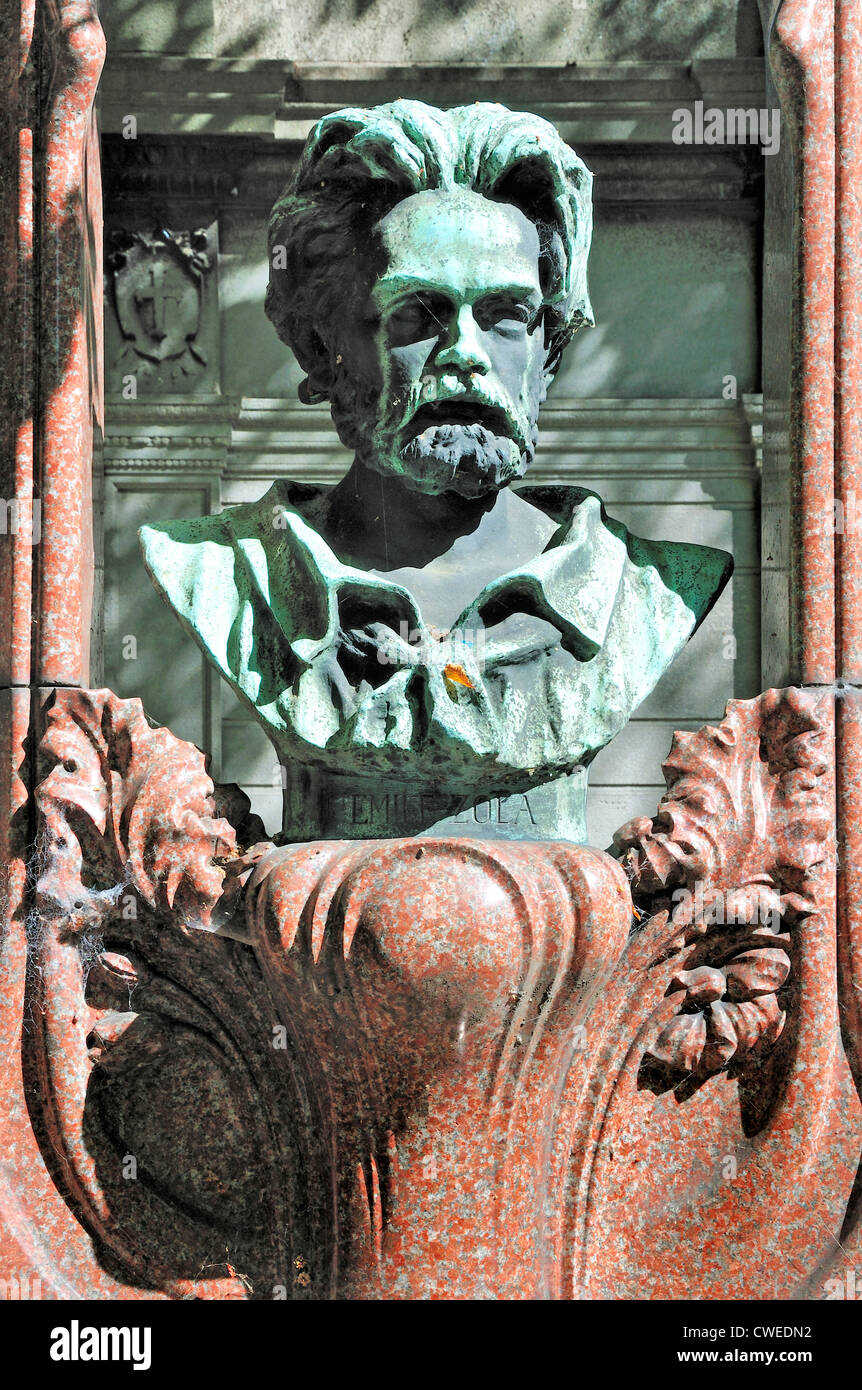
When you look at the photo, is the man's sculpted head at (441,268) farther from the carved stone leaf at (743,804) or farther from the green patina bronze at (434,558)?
the carved stone leaf at (743,804)

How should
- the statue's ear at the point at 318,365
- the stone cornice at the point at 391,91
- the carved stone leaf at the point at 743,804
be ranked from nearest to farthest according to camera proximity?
the carved stone leaf at the point at 743,804
the statue's ear at the point at 318,365
the stone cornice at the point at 391,91

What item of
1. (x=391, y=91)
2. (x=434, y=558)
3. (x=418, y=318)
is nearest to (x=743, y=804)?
(x=434, y=558)

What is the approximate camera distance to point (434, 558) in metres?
5.91

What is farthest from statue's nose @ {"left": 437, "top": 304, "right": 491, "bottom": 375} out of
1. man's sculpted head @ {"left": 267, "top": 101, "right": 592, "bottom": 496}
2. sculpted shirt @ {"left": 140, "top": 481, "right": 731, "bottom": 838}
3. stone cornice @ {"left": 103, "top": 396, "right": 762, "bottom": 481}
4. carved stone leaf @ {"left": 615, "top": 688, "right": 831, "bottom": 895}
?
stone cornice @ {"left": 103, "top": 396, "right": 762, "bottom": 481}

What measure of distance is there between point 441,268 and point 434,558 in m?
0.74

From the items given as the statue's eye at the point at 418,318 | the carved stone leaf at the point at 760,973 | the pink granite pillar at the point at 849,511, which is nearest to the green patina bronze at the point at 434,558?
the statue's eye at the point at 418,318

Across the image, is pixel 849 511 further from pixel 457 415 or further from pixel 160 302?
pixel 160 302

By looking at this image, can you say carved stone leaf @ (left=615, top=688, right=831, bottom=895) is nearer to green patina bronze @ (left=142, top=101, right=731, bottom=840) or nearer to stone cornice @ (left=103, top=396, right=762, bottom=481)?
green patina bronze @ (left=142, top=101, right=731, bottom=840)

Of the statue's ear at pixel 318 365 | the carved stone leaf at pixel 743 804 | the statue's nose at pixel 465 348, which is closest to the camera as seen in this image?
the statue's nose at pixel 465 348

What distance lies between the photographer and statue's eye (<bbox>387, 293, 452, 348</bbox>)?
220 inches

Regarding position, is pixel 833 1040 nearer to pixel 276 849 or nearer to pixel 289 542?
pixel 276 849

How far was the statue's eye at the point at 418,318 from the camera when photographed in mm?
5594

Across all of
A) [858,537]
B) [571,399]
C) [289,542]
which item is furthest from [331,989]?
[571,399]

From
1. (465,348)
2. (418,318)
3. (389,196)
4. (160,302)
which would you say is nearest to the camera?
(465,348)
